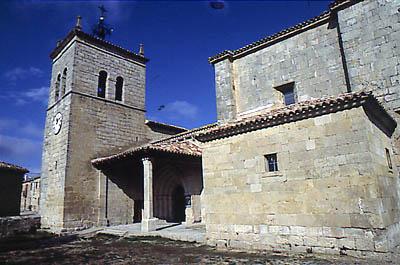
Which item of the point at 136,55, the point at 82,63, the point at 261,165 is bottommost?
the point at 261,165

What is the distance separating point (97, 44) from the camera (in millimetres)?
15750

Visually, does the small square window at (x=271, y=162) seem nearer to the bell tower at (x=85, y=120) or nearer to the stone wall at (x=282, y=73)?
the stone wall at (x=282, y=73)

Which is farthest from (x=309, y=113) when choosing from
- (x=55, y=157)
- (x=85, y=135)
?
(x=55, y=157)

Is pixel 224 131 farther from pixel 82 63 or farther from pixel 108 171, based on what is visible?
pixel 82 63

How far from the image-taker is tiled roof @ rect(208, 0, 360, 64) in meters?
9.33

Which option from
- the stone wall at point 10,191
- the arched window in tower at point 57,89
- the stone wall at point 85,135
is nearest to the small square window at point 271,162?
the stone wall at point 85,135

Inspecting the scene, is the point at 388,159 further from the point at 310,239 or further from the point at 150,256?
the point at 150,256

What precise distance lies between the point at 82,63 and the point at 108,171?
572cm

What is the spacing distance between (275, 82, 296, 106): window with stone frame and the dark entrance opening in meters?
6.41

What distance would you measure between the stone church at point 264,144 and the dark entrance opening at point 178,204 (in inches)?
2.1

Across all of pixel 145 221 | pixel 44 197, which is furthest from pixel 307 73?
pixel 44 197

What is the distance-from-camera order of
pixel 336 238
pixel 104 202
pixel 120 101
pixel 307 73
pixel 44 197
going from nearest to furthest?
pixel 336 238 → pixel 307 73 → pixel 104 202 → pixel 44 197 → pixel 120 101

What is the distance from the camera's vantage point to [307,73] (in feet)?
32.8

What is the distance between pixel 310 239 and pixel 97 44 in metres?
14.3
